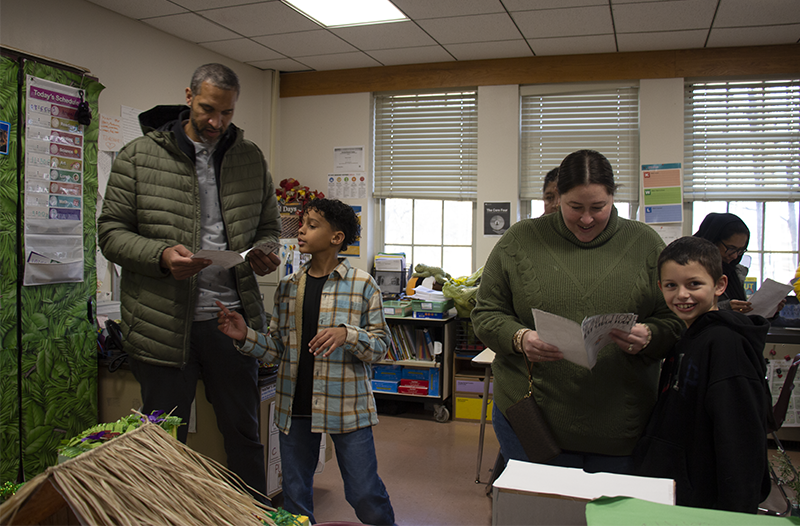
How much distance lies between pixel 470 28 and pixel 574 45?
32.7 inches

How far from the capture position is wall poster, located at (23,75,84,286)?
2.46 meters

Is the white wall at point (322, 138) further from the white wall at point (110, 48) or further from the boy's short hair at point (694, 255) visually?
the boy's short hair at point (694, 255)

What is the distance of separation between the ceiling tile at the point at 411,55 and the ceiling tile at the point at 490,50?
0.32 ft

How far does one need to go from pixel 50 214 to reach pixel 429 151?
9.52 ft

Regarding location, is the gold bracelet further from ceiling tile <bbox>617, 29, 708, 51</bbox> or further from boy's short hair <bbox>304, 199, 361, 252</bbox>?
ceiling tile <bbox>617, 29, 708, 51</bbox>


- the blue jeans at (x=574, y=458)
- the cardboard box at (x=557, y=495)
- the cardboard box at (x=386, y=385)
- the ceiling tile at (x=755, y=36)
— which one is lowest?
the cardboard box at (x=386, y=385)

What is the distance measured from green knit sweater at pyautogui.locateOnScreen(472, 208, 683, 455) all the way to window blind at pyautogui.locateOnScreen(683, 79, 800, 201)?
125 inches

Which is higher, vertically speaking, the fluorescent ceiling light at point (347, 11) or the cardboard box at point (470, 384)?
the fluorescent ceiling light at point (347, 11)

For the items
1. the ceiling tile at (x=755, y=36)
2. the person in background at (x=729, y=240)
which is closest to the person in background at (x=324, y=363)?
the person in background at (x=729, y=240)

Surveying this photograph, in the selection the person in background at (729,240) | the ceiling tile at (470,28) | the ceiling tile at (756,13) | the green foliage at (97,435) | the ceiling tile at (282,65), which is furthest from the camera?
the ceiling tile at (282,65)

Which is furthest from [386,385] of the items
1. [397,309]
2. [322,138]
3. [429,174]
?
[322,138]

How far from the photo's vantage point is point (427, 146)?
4695 mm

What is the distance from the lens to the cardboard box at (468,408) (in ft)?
13.3

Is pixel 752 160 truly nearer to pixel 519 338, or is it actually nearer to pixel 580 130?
pixel 580 130
